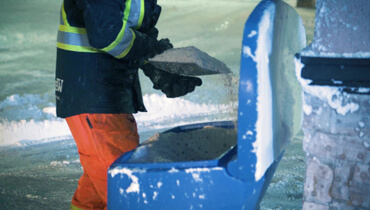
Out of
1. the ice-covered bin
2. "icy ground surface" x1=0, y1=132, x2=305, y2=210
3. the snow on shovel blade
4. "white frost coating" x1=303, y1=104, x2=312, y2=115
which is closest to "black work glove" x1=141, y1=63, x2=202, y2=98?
the snow on shovel blade

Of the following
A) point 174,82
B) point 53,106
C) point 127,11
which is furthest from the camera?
point 53,106

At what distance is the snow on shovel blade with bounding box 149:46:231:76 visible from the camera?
2020 millimetres

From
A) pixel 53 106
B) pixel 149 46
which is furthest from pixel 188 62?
pixel 53 106

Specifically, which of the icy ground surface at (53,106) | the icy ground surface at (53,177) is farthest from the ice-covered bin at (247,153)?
the icy ground surface at (53,177)

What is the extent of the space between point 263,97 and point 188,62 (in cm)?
75

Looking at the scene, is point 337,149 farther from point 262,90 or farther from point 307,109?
point 262,90

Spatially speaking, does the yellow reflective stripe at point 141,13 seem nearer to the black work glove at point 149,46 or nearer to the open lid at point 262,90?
the black work glove at point 149,46

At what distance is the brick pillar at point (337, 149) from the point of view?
4.45 feet

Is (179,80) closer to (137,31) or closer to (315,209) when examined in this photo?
(137,31)

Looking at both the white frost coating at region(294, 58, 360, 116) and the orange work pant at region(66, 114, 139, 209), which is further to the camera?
the orange work pant at region(66, 114, 139, 209)

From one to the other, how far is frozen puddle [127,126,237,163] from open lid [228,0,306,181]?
13.8 inches

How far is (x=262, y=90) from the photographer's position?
1307mm

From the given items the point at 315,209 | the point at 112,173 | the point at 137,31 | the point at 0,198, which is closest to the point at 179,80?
the point at 137,31

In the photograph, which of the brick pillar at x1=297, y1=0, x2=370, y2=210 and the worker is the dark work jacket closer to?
the worker
